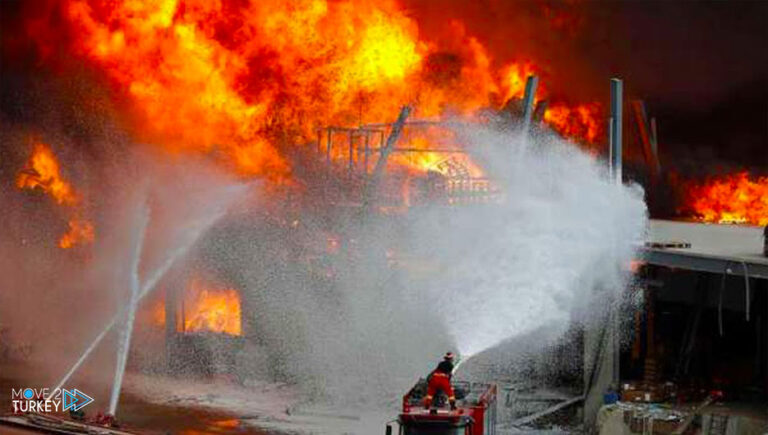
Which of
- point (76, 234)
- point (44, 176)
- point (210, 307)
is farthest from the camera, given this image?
point (44, 176)

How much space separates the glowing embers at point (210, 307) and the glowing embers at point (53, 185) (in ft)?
20.8

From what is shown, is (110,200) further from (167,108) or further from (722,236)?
(722,236)

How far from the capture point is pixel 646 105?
4012 centimetres

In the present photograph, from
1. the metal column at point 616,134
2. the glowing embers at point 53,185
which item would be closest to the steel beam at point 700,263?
the metal column at point 616,134

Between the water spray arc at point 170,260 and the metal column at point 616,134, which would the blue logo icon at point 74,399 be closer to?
the water spray arc at point 170,260

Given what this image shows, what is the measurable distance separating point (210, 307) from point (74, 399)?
709 cm

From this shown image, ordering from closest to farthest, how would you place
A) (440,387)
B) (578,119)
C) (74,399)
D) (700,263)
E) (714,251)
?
(440,387), (700,263), (714,251), (74,399), (578,119)

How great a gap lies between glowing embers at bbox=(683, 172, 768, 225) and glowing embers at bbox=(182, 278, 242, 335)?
14206 millimetres

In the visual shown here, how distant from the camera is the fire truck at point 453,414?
1678cm

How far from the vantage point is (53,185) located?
132ft

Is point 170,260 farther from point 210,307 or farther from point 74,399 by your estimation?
point 74,399

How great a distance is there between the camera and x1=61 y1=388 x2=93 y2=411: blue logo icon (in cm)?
2661

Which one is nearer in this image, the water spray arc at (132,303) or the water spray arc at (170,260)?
the water spray arc at (132,303)

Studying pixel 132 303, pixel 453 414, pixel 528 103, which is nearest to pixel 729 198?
pixel 528 103
